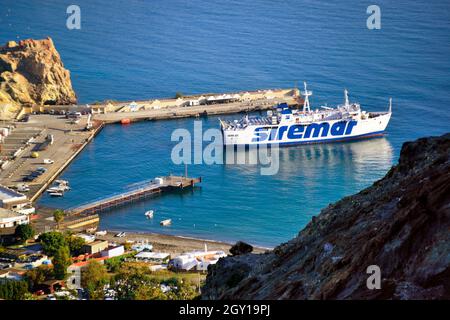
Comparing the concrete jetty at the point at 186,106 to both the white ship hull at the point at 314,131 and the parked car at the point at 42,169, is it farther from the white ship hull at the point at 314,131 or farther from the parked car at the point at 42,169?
the parked car at the point at 42,169

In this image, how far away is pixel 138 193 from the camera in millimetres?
36656

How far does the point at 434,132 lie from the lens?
4319 centimetres

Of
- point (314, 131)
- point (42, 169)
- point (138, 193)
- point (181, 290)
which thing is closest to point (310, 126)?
point (314, 131)

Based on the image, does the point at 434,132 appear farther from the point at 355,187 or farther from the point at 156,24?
the point at 156,24

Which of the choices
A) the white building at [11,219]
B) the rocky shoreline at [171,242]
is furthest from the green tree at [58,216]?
the rocky shoreline at [171,242]

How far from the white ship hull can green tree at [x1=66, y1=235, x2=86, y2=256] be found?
1682cm

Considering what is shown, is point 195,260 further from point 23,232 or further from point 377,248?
point 377,248

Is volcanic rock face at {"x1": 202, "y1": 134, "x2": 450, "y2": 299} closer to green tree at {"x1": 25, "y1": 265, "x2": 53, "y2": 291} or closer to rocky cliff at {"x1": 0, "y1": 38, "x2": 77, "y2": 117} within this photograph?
green tree at {"x1": 25, "y1": 265, "x2": 53, "y2": 291}

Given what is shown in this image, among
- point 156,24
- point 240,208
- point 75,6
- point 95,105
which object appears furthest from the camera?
point 75,6

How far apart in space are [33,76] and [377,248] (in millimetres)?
40260

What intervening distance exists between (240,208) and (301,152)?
1037cm

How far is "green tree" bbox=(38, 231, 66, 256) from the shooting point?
28022 mm

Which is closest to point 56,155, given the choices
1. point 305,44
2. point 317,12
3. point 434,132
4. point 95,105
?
point 95,105

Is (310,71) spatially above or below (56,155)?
above
